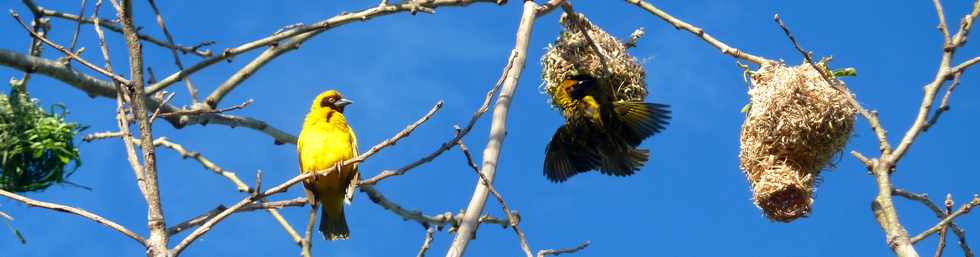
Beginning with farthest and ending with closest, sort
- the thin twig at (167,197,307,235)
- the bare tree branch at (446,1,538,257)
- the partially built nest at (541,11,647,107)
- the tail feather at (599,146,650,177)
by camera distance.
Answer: the tail feather at (599,146,650,177) → the partially built nest at (541,11,647,107) → the bare tree branch at (446,1,538,257) → the thin twig at (167,197,307,235)

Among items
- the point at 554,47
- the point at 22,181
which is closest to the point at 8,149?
the point at 22,181

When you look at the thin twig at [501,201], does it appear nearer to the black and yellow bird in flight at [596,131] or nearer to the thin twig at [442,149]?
the thin twig at [442,149]

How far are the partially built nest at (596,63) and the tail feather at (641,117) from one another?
0.09 m

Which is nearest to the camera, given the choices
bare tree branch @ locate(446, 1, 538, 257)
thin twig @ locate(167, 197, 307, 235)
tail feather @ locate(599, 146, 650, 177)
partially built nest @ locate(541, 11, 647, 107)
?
thin twig @ locate(167, 197, 307, 235)

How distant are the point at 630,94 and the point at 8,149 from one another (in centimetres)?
244

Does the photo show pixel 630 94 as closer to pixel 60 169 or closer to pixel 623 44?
pixel 623 44

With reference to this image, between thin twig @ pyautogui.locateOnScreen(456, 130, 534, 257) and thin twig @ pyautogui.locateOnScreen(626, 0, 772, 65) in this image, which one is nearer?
thin twig @ pyautogui.locateOnScreen(456, 130, 534, 257)

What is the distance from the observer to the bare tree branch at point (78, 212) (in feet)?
7.52

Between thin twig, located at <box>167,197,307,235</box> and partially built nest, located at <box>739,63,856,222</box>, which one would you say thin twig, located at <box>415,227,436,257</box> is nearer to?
thin twig, located at <box>167,197,307,235</box>

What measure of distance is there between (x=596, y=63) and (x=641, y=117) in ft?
1.09

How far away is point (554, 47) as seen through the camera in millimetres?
4637

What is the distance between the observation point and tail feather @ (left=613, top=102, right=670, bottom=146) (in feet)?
14.3

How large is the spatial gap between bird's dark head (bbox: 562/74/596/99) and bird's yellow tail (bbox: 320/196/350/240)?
3.22ft

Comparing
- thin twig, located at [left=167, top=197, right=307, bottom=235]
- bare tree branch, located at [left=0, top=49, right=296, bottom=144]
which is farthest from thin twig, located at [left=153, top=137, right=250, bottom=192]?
thin twig, located at [left=167, top=197, right=307, bottom=235]
